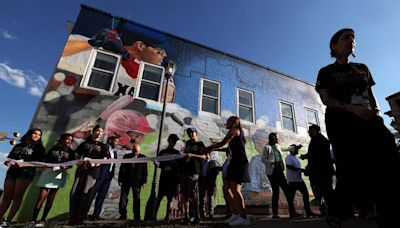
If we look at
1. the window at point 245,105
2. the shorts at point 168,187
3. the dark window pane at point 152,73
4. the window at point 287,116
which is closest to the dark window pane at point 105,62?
the dark window pane at point 152,73

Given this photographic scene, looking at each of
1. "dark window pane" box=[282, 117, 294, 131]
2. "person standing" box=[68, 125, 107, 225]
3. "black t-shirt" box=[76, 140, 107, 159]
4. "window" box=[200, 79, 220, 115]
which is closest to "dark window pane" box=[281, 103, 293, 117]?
"dark window pane" box=[282, 117, 294, 131]

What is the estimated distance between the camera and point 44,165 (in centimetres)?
426

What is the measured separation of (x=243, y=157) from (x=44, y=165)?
12.5 ft

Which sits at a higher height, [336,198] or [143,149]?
[143,149]

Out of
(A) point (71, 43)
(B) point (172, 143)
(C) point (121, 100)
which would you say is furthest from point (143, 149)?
(A) point (71, 43)

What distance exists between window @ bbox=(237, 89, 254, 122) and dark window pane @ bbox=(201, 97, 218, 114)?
49.3 inches

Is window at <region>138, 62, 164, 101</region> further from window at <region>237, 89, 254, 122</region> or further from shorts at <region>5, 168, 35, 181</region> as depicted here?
shorts at <region>5, 168, 35, 181</region>

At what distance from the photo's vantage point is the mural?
7.19m

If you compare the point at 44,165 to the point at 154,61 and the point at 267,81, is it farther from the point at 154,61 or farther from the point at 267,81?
the point at 267,81

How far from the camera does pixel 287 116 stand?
11.6 m

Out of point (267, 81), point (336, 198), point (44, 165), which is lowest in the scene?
point (336, 198)

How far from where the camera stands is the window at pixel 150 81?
8719mm

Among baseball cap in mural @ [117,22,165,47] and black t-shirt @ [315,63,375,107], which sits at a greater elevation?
baseball cap in mural @ [117,22,165,47]

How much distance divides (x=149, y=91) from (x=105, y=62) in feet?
6.51
